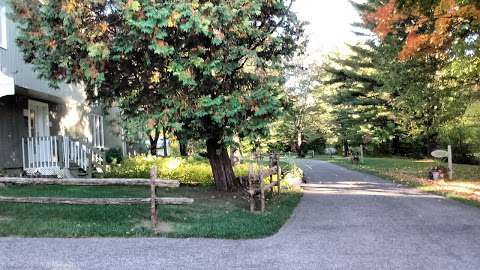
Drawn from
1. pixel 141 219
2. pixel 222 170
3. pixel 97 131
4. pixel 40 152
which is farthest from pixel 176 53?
pixel 97 131

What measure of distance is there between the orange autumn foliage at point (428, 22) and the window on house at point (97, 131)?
13.2 meters

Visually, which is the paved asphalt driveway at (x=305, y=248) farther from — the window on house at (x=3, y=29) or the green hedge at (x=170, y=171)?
the window on house at (x=3, y=29)

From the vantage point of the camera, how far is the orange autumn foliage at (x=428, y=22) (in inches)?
569

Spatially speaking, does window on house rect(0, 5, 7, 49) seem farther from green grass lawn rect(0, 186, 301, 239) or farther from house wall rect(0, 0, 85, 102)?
green grass lawn rect(0, 186, 301, 239)

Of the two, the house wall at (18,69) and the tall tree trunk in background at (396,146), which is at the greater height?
the house wall at (18,69)

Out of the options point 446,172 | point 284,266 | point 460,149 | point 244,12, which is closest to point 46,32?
point 244,12

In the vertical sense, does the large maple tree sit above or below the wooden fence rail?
above

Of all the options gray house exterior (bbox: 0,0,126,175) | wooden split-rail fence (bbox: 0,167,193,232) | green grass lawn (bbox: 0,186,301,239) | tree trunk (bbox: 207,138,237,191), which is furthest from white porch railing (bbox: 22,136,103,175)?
wooden split-rail fence (bbox: 0,167,193,232)

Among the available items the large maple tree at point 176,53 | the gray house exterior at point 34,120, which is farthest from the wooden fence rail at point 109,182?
the gray house exterior at point 34,120

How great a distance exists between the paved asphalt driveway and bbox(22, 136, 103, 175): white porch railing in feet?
31.5

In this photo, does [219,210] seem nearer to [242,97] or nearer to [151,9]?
[242,97]

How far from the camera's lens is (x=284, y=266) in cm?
681

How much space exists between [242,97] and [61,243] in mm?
5797

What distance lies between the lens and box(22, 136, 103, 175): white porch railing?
17469 mm
